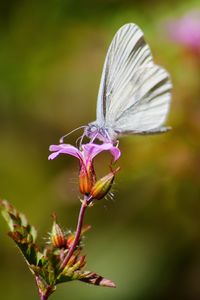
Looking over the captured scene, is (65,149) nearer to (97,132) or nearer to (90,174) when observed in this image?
(90,174)

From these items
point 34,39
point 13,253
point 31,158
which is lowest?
point 13,253

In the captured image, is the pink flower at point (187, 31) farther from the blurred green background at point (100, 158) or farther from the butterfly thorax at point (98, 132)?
the butterfly thorax at point (98, 132)

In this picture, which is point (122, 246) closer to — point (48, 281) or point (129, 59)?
point (129, 59)

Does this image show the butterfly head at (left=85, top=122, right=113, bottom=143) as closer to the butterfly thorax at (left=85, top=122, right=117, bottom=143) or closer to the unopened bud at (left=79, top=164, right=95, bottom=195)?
the butterfly thorax at (left=85, top=122, right=117, bottom=143)

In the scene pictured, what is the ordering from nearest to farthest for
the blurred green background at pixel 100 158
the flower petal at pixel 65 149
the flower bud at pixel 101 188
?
the flower bud at pixel 101 188 → the flower petal at pixel 65 149 → the blurred green background at pixel 100 158

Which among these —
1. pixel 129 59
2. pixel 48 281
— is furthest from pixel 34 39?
pixel 48 281

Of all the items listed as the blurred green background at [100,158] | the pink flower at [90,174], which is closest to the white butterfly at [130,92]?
the pink flower at [90,174]
